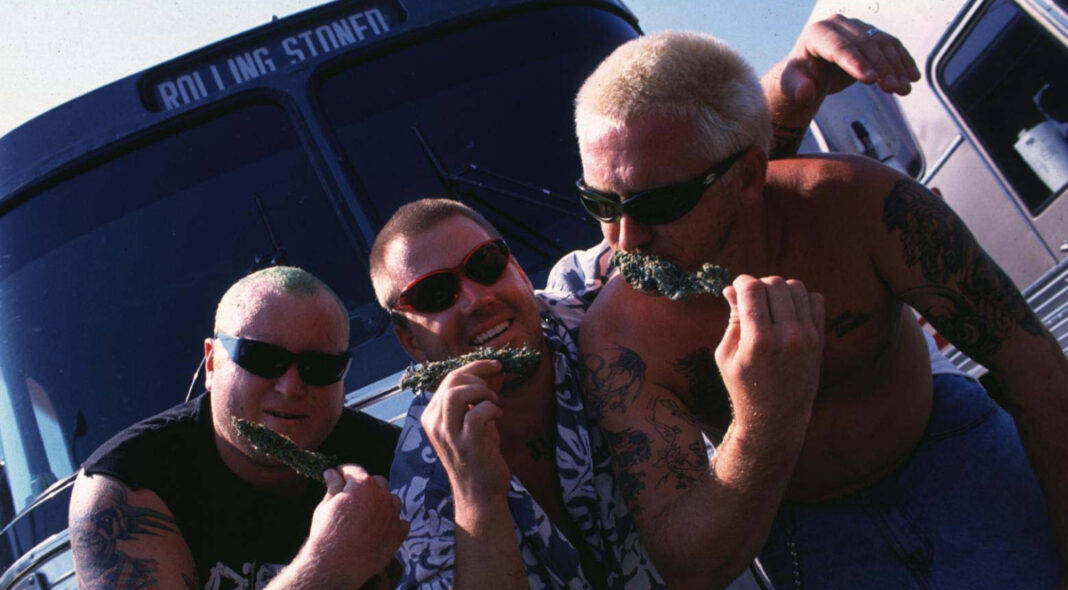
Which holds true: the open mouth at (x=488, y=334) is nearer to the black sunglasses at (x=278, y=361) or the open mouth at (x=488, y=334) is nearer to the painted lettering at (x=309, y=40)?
the black sunglasses at (x=278, y=361)

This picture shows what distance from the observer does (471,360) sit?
85.0 inches

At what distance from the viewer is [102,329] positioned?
3.31 metres

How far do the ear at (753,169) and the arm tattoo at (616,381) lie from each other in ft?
1.75

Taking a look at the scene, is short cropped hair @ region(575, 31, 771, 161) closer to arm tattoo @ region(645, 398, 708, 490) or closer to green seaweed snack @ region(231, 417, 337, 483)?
arm tattoo @ region(645, 398, 708, 490)

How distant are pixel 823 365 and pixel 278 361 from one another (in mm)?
1603

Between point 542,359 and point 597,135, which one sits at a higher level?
point 597,135

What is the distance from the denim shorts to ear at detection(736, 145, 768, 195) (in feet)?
3.07

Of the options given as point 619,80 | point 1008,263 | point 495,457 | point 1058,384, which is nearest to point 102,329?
point 495,457

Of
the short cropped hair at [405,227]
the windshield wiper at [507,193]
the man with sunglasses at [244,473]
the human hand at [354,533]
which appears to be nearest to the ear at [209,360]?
the man with sunglasses at [244,473]

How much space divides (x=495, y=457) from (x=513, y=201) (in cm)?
184

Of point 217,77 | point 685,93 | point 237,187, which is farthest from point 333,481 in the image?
point 217,77

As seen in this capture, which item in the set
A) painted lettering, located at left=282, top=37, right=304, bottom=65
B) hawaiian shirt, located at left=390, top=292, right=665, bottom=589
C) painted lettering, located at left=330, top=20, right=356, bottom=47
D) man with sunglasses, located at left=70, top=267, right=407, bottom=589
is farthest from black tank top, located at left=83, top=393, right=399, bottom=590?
painted lettering, located at left=330, top=20, right=356, bottom=47

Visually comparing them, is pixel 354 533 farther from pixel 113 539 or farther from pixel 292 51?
pixel 292 51

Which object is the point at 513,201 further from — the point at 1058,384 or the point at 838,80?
the point at 1058,384
